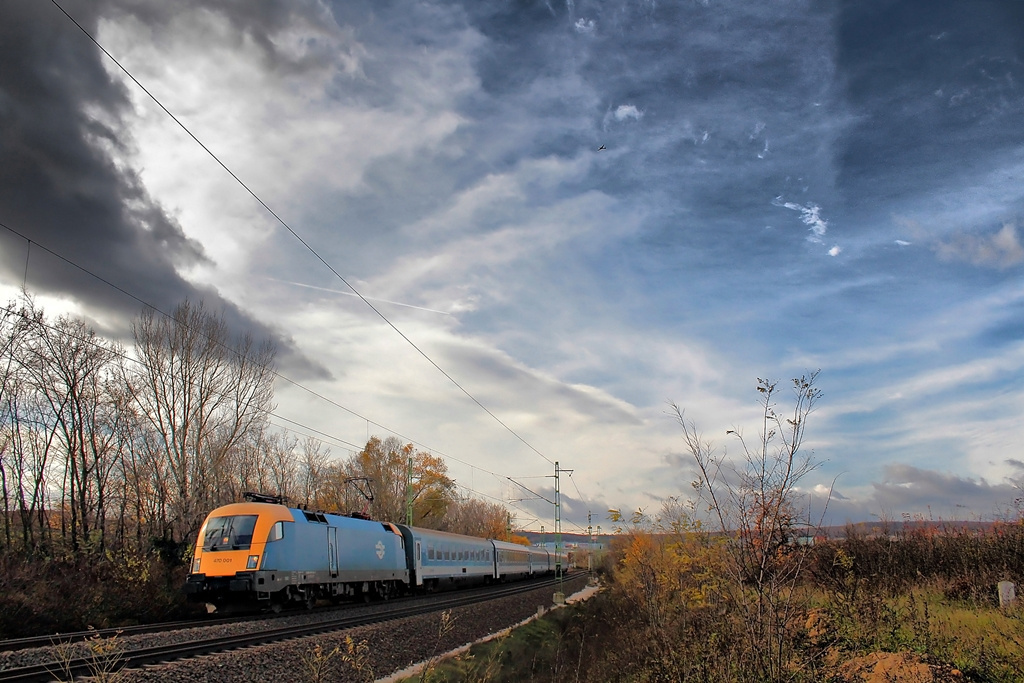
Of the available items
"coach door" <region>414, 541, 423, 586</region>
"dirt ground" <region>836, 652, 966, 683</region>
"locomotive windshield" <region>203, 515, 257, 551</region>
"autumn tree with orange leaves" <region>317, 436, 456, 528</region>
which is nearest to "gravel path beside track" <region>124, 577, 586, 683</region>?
"locomotive windshield" <region>203, 515, 257, 551</region>

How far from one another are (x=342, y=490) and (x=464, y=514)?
3559cm

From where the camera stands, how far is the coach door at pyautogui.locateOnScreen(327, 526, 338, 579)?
76.2 ft

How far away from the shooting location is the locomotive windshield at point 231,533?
1981 centimetres

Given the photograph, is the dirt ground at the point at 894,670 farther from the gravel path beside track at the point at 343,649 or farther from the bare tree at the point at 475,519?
the bare tree at the point at 475,519

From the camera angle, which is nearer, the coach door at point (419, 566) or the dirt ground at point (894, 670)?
the dirt ground at point (894, 670)

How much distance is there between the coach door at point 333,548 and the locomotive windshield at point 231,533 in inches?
147

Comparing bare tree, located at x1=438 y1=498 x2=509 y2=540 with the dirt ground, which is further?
bare tree, located at x1=438 y1=498 x2=509 y2=540

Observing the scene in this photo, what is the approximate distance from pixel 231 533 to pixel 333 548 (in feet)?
14.3

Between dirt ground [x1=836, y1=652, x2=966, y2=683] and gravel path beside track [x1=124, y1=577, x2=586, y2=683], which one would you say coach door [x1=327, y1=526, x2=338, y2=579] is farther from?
dirt ground [x1=836, y1=652, x2=966, y2=683]

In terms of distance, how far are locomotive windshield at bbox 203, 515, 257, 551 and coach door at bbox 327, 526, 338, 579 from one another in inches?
147

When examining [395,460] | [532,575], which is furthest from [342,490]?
[532,575]

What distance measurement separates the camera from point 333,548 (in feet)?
77.4

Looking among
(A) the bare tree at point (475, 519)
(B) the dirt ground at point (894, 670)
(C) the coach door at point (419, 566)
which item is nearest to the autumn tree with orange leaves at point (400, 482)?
(A) the bare tree at point (475, 519)

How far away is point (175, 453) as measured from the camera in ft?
115
